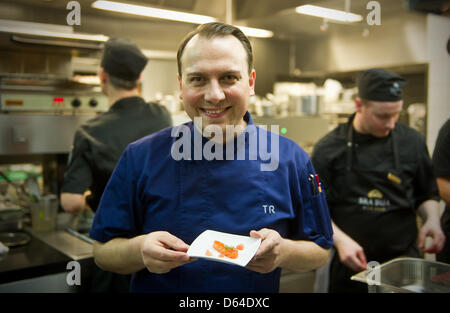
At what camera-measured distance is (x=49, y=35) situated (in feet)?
5.22

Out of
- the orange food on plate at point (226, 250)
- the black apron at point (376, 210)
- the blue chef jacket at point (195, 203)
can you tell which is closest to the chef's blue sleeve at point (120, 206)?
the blue chef jacket at point (195, 203)

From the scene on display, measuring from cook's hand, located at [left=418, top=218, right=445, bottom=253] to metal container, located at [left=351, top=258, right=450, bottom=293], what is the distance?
5.8 inches

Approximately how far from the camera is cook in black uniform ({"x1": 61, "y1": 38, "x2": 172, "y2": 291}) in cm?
166

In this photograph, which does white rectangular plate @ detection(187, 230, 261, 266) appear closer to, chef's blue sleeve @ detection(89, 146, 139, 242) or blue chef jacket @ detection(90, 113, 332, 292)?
blue chef jacket @ detection(90, 113, 332, 292)

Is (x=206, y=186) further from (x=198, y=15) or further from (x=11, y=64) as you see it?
(x=11, y=64)

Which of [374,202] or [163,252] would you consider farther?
[374,202]

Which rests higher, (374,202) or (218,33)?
(218,33)

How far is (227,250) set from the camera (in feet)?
3.14

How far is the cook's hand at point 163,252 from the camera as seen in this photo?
3.05 ft

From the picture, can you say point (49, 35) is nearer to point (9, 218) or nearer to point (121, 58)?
point (121, 58)

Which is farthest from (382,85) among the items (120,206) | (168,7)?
(120,206)

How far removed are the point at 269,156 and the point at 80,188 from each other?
34.4 inches

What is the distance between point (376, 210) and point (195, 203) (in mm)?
1024

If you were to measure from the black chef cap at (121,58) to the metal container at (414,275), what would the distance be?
3.93 ft
